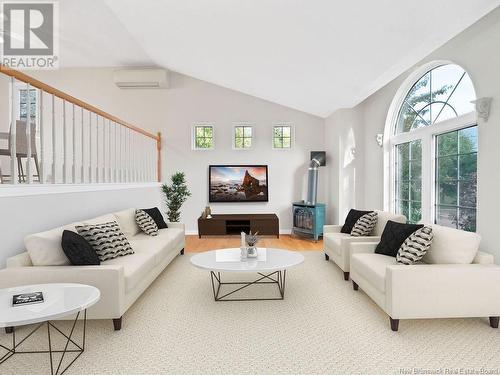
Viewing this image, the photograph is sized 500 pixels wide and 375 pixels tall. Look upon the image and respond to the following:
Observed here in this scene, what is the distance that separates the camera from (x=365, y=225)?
167 inches

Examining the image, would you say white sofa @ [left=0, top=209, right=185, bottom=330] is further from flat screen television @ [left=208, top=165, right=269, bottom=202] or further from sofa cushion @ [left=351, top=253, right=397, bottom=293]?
flat screen television @ [left=208, top=165, right=269, bottom=202]

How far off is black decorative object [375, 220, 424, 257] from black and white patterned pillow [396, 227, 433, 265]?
29 cm

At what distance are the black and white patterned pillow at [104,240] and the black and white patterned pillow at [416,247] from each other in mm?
2684

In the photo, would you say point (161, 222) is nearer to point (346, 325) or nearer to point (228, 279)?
point (228, 279)

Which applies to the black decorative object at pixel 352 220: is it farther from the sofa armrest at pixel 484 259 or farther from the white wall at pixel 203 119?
the white wall at pixel 203 119

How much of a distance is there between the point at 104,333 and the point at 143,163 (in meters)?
4.03

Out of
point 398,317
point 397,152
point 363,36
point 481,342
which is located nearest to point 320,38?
point 363,36

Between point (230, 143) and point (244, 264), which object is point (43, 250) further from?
point (230, 143)

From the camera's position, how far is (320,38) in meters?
3.75

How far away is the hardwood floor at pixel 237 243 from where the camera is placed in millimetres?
5770

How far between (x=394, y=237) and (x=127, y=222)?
11.0 feet

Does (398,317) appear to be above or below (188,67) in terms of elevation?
below

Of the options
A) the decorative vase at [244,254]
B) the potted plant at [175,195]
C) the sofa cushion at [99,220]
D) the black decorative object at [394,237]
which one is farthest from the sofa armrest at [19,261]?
the potted plant at [175,195]

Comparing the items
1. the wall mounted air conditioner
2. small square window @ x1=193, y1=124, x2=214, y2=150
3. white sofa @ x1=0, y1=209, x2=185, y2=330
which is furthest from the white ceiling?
white sofa @ x1=0, y1=209, x2=185, y2=330
